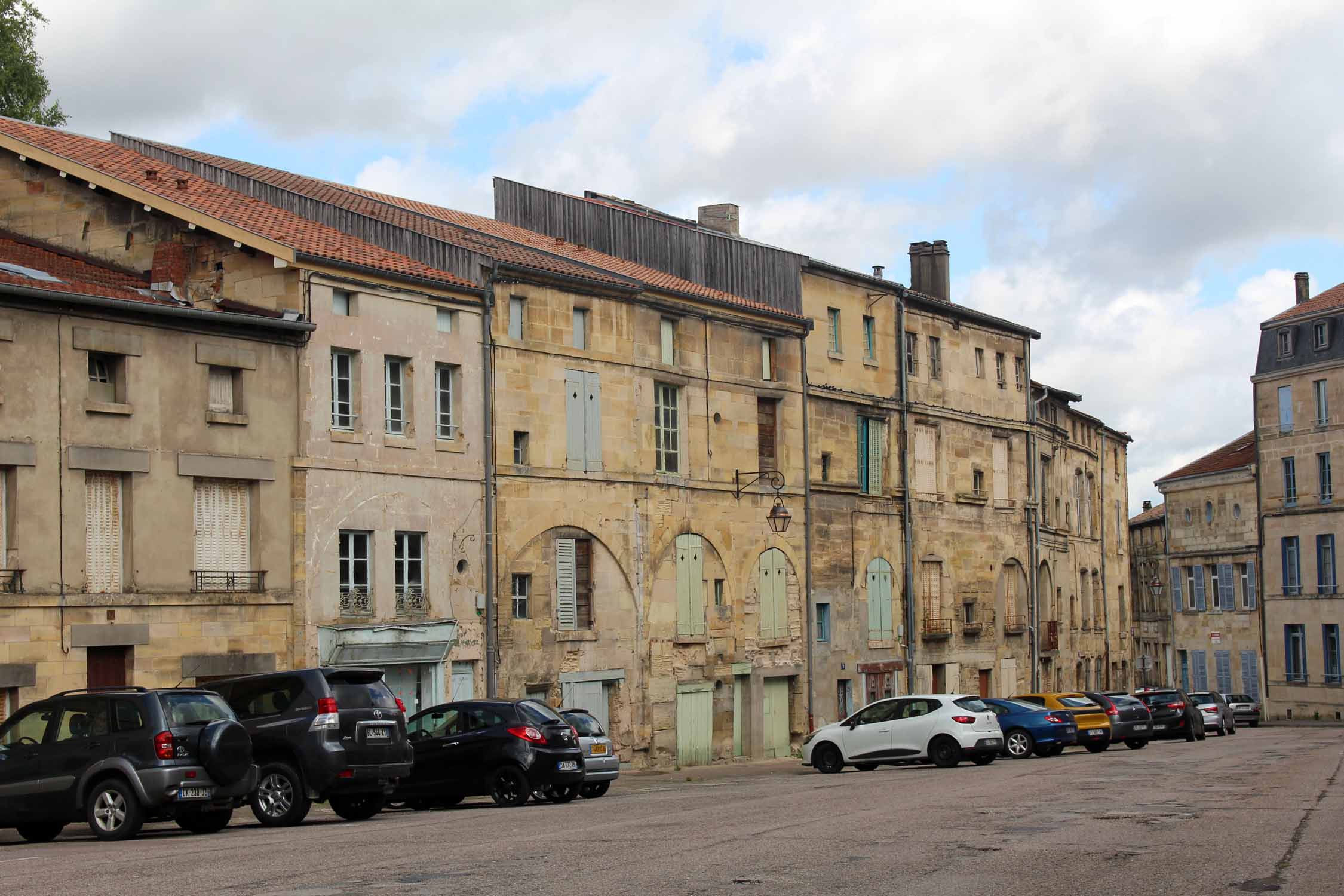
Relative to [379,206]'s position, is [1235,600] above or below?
below

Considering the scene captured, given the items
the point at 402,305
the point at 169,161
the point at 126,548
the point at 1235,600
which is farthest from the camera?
the point at 1235,600

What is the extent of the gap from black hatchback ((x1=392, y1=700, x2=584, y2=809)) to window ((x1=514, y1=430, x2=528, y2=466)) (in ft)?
36.3

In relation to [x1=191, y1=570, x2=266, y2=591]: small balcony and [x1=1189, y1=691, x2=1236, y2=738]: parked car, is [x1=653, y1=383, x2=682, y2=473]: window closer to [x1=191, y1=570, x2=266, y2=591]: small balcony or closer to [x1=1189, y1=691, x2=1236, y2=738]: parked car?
[x1=191, y1=570, x2=266, y2=591]: small balcony

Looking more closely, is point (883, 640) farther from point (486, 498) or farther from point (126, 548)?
point (126, 548)

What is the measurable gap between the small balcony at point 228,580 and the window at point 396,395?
4.03 m

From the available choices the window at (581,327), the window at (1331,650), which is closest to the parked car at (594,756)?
the window at (581,327)

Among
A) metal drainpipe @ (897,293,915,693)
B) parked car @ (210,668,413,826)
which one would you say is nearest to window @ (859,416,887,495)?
metal drainpipe @ (897,293,915,693)

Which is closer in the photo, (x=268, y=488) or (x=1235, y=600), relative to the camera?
(x=268, y=488)

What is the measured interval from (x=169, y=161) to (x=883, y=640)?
20.7m

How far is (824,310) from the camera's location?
43.6m

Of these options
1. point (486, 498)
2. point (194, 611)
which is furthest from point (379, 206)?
point (194, 611)

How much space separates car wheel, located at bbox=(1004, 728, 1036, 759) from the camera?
34.8m

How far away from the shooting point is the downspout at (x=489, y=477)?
1280 inches

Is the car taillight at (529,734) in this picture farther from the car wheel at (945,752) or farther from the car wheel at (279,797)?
the car wheel at (945,752)
